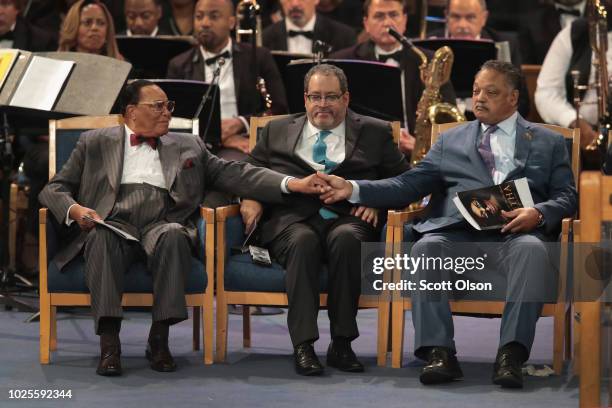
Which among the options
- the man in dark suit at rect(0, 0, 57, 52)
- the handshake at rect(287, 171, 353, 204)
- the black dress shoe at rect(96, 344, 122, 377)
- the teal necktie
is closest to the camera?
the black dress shoe at rect(96, 344, 122, 377)

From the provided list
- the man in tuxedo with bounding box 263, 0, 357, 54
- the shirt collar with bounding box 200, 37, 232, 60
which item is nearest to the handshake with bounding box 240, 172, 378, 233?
the shirt collar with bounding box 200, 37, 232, 60

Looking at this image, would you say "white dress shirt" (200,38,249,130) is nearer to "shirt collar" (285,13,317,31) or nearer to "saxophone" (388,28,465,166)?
"shirt collar" (285,13,317,31)

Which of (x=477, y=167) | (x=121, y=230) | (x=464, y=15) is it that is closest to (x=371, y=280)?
(x=477, y=167)

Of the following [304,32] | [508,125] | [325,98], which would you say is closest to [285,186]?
[325,98]

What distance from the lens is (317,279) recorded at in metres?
5.59

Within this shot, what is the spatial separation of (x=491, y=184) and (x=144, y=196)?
4.93 ft

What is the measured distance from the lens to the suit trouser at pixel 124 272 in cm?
547

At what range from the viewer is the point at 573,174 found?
19.1 feet

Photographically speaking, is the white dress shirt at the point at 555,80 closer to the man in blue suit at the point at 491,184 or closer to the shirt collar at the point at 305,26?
the shirt collar at the point at 305,26

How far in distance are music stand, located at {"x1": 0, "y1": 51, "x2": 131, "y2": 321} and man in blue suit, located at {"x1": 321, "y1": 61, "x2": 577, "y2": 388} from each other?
4.85 ft

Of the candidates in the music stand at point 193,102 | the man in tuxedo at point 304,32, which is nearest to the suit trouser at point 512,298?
the music stand at point 193,102

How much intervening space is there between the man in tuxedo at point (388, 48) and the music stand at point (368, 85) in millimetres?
748

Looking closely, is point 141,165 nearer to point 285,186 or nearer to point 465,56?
point 285,186

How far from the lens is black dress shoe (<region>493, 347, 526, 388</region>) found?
17.0 feet
